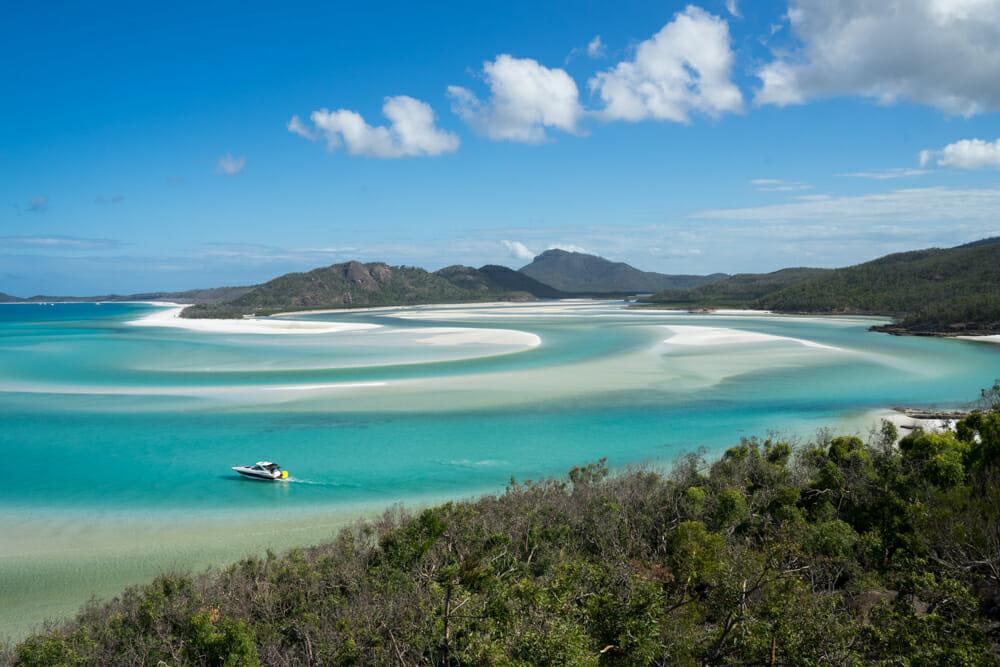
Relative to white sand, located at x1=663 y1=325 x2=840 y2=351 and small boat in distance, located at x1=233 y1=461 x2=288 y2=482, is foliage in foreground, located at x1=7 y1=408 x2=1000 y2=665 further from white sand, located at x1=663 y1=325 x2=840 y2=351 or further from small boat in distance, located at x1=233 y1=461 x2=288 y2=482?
white sand, located at x1=663 y1=325 x2=840 y2=351

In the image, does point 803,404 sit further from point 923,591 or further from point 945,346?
point 945,346

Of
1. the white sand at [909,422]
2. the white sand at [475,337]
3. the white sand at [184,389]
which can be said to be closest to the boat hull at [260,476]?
the white sand at [184,389]

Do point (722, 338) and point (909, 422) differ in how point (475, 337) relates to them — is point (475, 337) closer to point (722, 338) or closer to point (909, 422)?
point (722, 338)

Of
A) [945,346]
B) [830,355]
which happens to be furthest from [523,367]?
[945,346]

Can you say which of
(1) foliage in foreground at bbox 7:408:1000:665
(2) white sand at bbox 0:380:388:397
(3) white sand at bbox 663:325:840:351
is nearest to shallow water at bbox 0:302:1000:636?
(2) white sand at bbox 0:380:388:397

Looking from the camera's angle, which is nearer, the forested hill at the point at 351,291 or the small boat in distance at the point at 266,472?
the small boat in distance at the point at 266,472

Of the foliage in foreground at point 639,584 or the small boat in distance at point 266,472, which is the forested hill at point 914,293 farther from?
the small boat in distance at point 266,472

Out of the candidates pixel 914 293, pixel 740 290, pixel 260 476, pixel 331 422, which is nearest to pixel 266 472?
pixel 260 476
